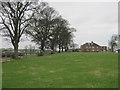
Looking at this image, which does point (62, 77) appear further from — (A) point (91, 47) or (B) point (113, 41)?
(A) point (91, 47)

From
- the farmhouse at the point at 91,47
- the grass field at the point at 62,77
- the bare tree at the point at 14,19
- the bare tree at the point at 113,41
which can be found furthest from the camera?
the farmhouse at the point at 91,47

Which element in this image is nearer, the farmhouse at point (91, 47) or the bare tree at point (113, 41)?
the bare tree at point (113, 41)

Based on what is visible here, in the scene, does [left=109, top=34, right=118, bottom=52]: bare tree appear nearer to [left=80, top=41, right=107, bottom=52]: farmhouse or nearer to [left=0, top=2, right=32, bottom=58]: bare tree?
[left=80, top=41, right=107, bottom=52]: farmhouse

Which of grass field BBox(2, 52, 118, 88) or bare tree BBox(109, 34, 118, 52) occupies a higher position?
bare tree BBox(109, 34, 118, 52)

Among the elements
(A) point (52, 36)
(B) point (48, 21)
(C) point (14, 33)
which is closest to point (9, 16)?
(C) point (14, 33)

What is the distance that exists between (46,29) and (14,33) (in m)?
14.2

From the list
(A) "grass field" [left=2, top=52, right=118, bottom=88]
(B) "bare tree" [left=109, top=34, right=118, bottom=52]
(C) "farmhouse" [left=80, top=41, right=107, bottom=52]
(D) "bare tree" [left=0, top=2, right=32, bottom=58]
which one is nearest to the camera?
(A) "grass field" [left=2, top=52, right=118, bottom=88]

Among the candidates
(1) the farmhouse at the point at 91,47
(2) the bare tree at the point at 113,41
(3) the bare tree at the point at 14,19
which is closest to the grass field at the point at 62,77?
(3) the bare tree at the point at 14,19

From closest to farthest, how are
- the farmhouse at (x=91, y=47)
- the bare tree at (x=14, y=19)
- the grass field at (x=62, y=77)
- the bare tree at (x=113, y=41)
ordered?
the grass field at (x=62, y=77) < the bare tree at (x=14, y=19) < the bare tree at (x=113, y=41) < the farmhouse at (x=91, y=47)

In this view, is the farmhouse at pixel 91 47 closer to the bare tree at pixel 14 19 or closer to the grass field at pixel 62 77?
the bare tree at pixel 14 19

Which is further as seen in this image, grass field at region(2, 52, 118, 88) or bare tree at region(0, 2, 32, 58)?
bare tree at region(0, 2, 32, 58)

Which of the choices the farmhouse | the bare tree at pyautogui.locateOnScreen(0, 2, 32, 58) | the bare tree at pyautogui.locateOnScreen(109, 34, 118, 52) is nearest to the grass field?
the bare tree at pyautogui.locateOnScreen(0, 2, 32, 58)

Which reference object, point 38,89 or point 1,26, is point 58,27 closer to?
point 1,26

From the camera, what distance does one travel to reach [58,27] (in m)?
42.7
